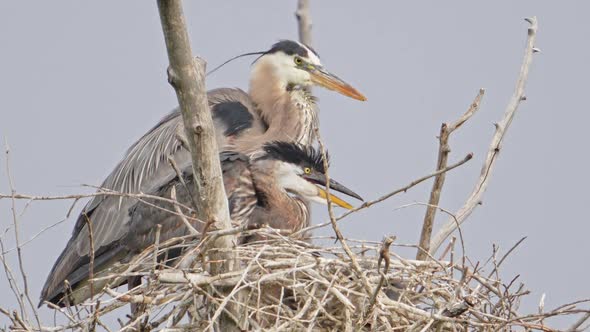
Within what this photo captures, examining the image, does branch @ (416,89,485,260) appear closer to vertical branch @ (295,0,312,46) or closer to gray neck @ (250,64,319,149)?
vertical branch @ (295,0,312,46)

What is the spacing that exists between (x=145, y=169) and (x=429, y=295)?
8.19ft

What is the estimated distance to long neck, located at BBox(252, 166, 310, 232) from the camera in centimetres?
457

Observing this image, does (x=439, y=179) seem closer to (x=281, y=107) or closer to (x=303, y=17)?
(x=303, y=17)

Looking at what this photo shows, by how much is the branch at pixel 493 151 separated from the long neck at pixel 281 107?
6.03ft

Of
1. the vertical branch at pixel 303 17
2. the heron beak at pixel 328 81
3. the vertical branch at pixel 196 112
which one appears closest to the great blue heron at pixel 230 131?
the heron beak at pixel 328 81

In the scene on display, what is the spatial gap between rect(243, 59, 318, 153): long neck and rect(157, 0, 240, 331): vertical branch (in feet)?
8.38

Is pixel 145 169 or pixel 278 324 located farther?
pixel 145 169

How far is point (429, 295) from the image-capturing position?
3.41 m

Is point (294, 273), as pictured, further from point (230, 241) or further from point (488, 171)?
point (488, 171)

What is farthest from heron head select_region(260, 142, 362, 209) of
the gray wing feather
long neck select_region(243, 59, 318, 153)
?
long neck select_region(243, 59, 318, 153)

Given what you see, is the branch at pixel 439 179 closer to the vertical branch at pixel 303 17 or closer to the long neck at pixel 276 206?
the long neck at pixel 276 206

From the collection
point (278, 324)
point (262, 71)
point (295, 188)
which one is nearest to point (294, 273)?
point (278, 324)

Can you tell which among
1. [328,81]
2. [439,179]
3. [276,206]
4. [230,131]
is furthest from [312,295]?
[328,81]

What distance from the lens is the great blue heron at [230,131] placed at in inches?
205
